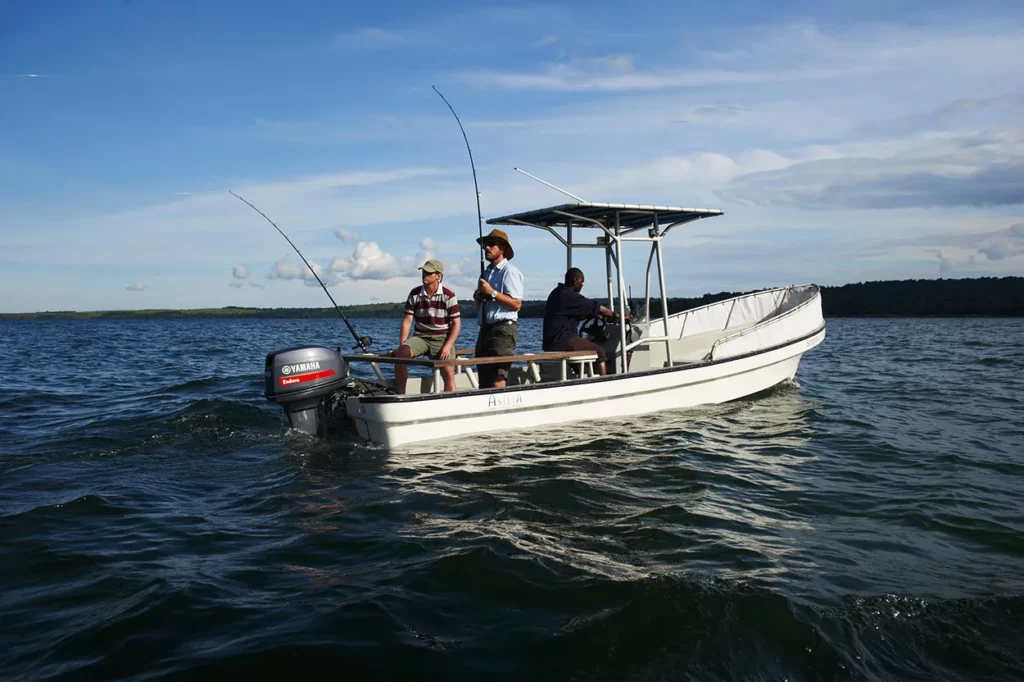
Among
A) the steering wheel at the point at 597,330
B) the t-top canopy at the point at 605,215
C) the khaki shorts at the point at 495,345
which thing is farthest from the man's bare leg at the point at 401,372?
the steering wheel at the point at 597,330

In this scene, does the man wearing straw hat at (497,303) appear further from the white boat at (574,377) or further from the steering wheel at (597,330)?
the steering wheel at (597,330)

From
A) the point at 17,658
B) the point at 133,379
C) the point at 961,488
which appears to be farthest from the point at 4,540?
the point at 133,379

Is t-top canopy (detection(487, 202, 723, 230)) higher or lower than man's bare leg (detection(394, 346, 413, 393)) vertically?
higher

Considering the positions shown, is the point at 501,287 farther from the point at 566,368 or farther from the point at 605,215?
the point at 605,215

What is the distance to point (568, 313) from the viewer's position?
1029 cm

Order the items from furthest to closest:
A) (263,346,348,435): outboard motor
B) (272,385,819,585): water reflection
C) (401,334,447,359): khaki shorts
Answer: (401,334,447,359): khaki shorts, (263,346,348,435): outboard motor, (272,385,819,585): water reflection

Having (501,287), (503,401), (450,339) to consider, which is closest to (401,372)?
(450,339)

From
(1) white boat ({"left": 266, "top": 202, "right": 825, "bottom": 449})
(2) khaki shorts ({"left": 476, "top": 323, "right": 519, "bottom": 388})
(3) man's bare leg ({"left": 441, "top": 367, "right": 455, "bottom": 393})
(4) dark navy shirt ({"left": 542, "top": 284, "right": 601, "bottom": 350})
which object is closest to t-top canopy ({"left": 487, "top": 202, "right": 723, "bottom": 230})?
(1) white boat ({"left": 266, "top": 202, "right": 825, "bottom": 449})

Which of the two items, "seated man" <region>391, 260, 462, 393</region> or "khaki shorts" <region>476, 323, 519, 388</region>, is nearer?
"seated man" <region>391, 260, 462, 393</region>

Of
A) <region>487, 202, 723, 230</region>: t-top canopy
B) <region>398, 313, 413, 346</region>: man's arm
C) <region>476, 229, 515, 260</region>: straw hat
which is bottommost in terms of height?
<region>398, 313, 413, 346</region>: man's arm

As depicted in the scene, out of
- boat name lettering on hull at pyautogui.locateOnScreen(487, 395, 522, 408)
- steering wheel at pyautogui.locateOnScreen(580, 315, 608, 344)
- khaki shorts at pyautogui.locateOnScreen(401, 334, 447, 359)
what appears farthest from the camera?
steering wheel at pyautogui.locateOnScreen(580, 315, 608, 344)

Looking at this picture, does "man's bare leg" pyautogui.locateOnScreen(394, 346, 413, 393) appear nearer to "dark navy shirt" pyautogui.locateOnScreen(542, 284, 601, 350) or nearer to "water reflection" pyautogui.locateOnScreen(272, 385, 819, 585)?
"water reflection" pyautogui.locateOnScreen(272, 385, 819, 585)

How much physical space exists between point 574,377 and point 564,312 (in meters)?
1.11

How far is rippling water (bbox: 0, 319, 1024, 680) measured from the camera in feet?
12.4
